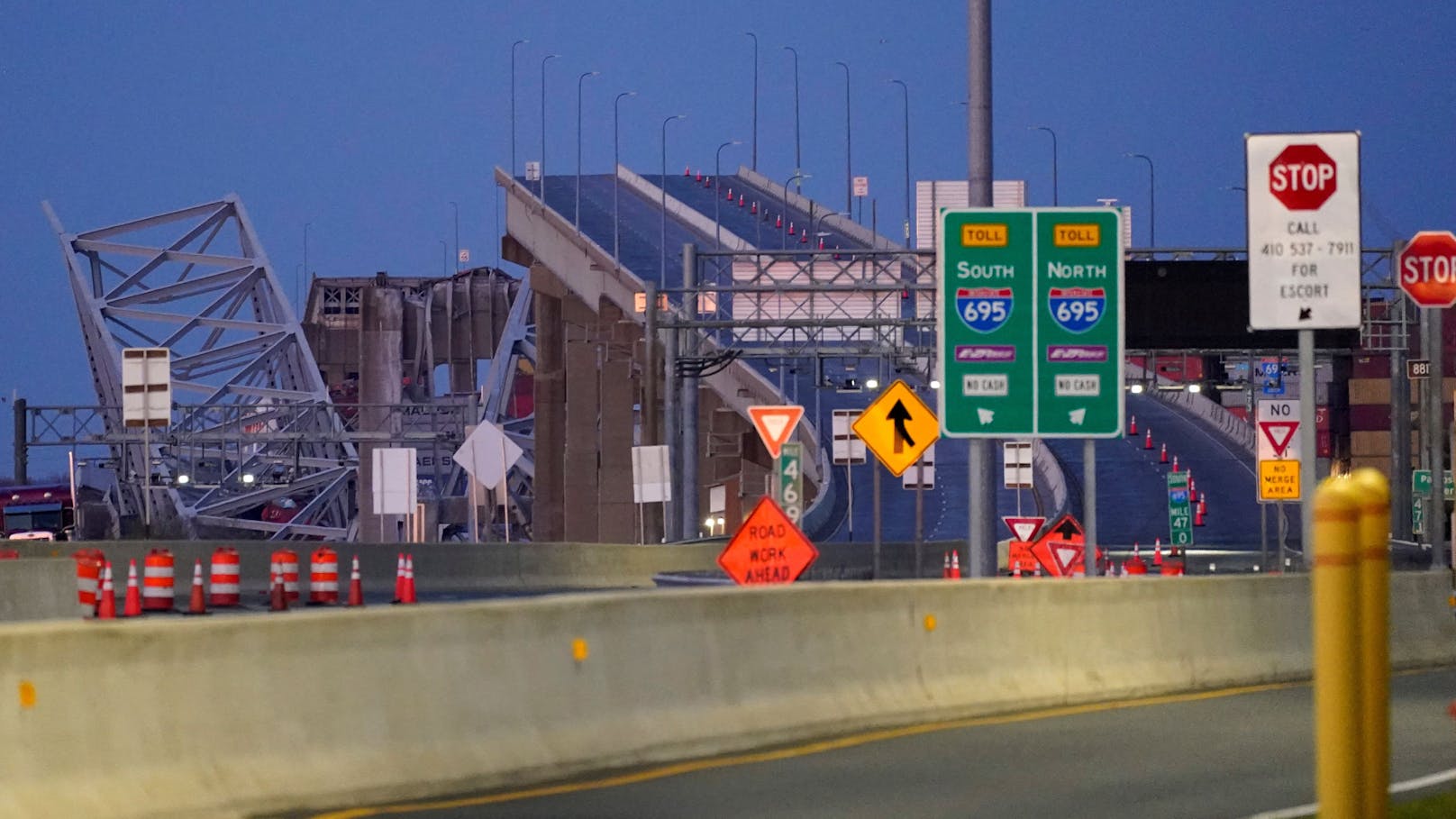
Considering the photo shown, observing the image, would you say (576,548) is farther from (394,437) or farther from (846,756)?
(394,437)

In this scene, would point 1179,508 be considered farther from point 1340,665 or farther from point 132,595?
point 1340,665

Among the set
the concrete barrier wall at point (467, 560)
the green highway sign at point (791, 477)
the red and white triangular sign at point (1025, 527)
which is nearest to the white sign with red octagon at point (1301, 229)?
the green highway sign at point (791, 477)

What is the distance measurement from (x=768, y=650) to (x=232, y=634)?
4.41 metres

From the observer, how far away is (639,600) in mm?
13125

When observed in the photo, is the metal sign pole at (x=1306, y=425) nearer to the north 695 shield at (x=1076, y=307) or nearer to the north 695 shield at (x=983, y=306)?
the north 695 shield at (x=1076, y=307)

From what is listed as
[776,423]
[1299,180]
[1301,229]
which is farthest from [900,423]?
[1299,180]

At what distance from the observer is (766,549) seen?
21484mm

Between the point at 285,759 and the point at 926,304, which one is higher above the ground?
the point at 926,304

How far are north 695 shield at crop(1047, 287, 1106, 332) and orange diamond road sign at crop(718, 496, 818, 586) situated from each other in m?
3.39

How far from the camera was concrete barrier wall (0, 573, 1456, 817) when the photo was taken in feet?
32.3

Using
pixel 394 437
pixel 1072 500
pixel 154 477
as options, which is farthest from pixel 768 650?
pixel 154 477

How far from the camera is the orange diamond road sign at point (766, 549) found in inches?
838

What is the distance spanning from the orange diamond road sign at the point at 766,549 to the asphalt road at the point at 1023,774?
5627mm

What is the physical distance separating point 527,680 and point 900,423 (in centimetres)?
1199
